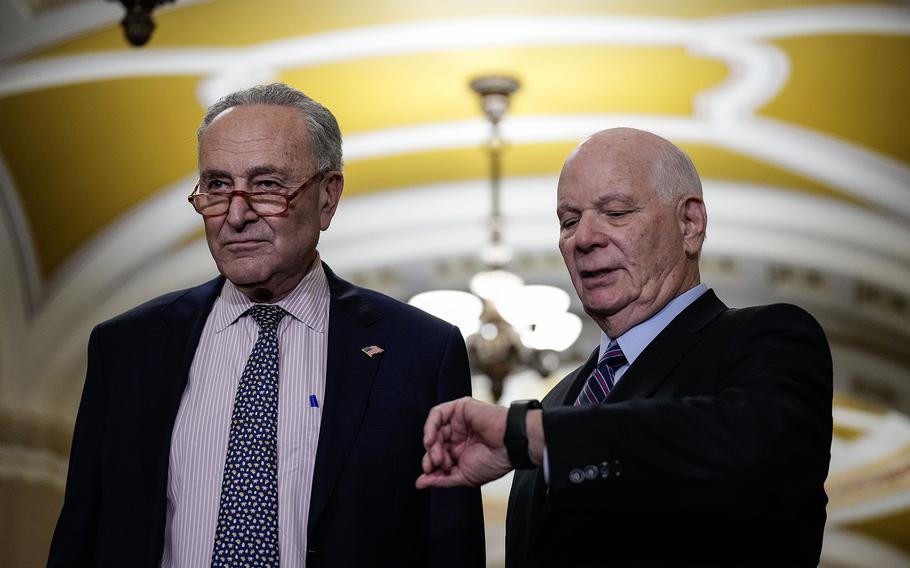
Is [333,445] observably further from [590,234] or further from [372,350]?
[590,234]

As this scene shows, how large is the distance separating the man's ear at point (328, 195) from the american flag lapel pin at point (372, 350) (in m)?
0.24

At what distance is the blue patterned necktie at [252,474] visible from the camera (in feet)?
6.97

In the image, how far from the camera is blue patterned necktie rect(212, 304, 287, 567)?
6.97ft

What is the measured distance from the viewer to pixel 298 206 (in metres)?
2.28

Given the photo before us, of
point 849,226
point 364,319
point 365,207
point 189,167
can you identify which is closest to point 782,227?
point 849,226

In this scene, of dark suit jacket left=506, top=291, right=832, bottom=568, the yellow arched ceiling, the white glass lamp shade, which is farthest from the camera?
the white glass lamp shade

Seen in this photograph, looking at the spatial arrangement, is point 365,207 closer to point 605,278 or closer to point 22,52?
point 22,52

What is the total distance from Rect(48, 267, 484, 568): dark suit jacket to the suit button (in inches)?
19.3

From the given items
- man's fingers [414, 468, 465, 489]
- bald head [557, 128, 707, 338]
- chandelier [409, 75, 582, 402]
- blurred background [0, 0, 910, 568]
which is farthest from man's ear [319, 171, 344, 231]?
chandelier [409, 75, 582, 402]

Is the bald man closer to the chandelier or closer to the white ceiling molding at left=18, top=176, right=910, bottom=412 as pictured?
the chandelier

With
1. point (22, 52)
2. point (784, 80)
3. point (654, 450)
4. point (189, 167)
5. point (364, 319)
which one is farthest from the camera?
point (189, 167)

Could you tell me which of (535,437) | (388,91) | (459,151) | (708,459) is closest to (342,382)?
(535,437)

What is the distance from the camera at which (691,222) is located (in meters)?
2.25

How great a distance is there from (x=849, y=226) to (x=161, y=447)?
8.78 metres
